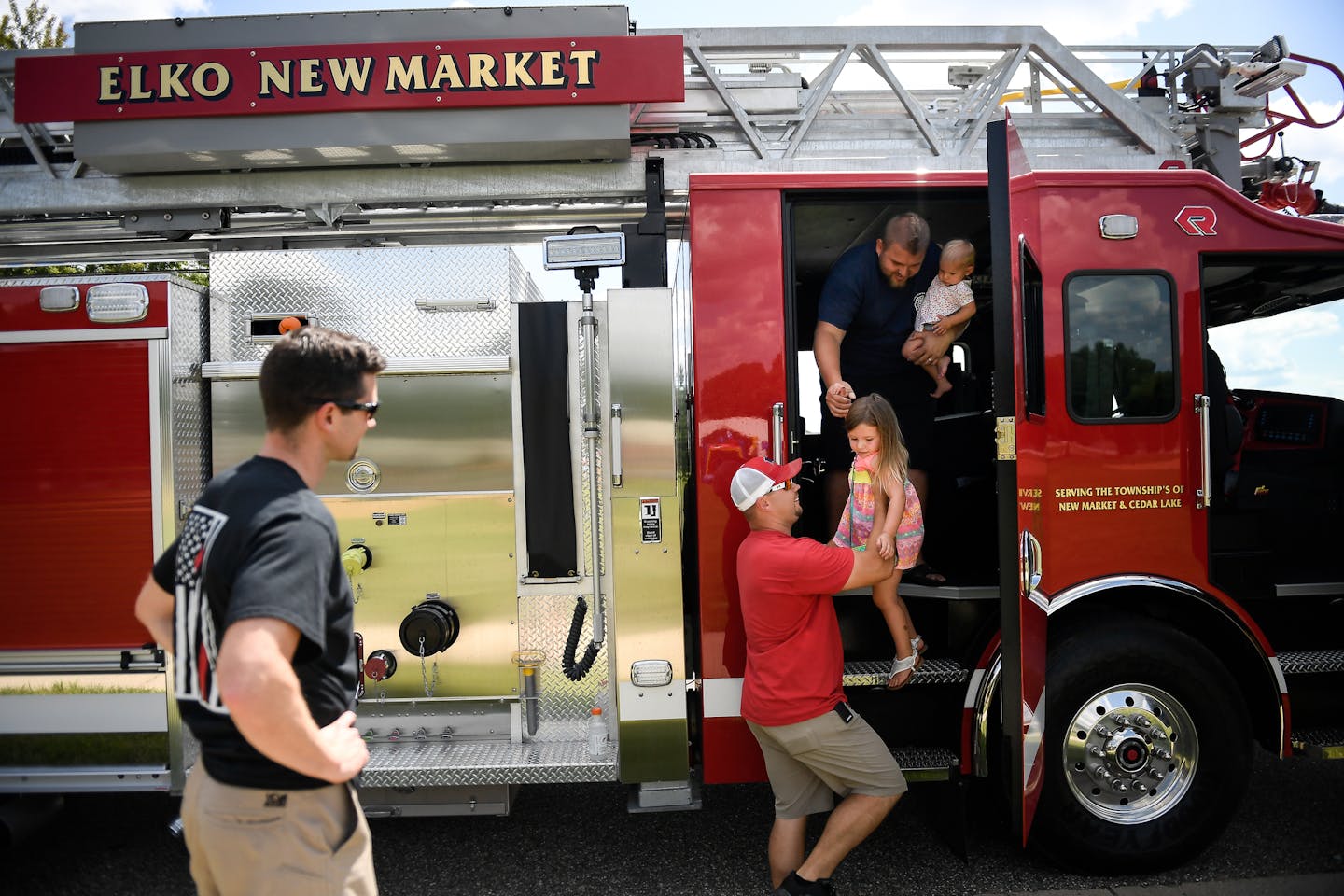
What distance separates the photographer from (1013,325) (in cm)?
290

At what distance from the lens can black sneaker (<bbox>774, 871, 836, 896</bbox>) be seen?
3113 millimetres

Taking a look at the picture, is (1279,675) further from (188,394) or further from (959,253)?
(188,394)

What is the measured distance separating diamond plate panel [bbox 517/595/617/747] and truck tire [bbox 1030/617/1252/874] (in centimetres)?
177

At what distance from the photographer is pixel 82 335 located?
11.0ft

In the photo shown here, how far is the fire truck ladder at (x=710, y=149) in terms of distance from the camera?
155 inches

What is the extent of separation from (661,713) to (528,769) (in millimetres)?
550

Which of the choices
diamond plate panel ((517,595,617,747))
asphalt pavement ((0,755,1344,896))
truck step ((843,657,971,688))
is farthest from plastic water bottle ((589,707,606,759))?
truck step ((843,657,971,688))

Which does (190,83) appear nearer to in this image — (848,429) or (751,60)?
(751,60)

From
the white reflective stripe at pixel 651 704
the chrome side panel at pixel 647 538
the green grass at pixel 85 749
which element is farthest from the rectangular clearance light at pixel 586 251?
the green grass at pixel 85 749

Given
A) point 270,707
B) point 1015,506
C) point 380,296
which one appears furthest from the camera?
point 380,296

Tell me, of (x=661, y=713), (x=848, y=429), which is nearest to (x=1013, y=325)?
(x=848, y=429)

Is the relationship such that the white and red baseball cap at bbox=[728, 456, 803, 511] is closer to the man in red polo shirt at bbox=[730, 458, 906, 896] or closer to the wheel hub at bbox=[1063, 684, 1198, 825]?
the man in red polo shirt at bbox=[730, 458, 906, 896]

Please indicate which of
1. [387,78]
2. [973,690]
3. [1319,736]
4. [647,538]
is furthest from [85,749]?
[1319,736]

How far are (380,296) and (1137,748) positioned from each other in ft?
11.6
